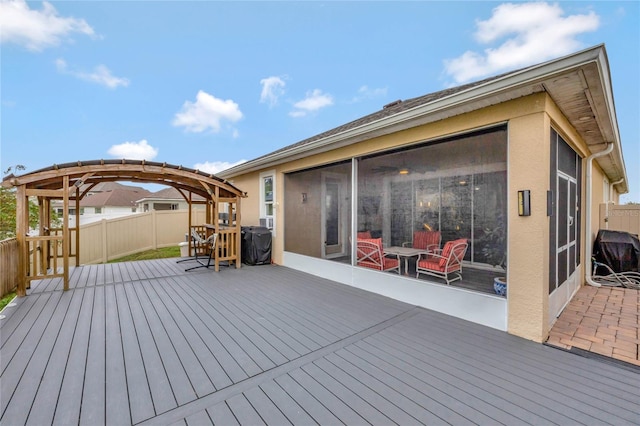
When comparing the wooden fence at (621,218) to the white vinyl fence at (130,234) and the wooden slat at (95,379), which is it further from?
the white vinyl fence at (130,234)

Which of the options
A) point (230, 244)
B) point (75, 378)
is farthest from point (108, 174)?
point (75, 378)

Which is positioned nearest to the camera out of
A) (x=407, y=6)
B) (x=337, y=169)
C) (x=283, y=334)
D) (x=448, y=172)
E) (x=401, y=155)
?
(x=283, y=334)

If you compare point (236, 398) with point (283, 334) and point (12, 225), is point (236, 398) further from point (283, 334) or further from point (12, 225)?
point (12, 225)

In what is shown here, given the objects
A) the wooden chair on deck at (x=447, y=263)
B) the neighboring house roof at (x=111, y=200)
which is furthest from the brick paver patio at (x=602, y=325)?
the neighboring house roof at (x=111, y=200)

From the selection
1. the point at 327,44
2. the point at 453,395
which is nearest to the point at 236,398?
the point at 453,395

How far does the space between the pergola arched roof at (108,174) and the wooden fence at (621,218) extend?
391 inches

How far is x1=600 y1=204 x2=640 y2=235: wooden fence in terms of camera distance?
22.2ft

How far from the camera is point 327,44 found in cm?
1179

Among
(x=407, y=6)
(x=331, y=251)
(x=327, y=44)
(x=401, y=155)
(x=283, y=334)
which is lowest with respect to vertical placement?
(x=283, y=334)

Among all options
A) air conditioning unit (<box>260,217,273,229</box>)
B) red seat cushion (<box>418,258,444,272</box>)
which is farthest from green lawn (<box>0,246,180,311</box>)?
red seat cushion (<box>418,258,444,272</box>)

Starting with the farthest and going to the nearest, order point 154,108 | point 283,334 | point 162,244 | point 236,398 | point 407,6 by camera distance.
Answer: point 154,108 < point 162,244 < point 407,6 < point 283,334 < point 236,398

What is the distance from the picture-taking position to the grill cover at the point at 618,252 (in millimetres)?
5555

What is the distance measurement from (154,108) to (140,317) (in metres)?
18.2

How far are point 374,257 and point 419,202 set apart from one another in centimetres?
131
